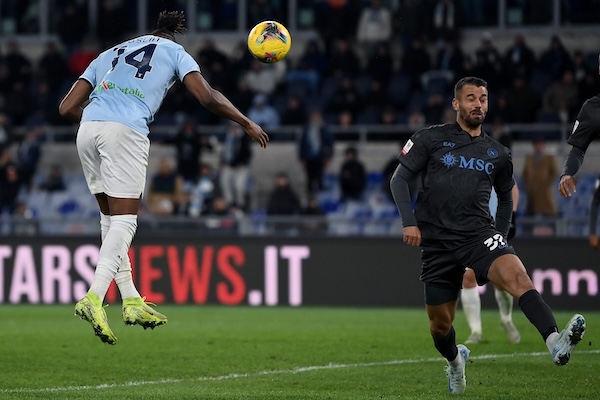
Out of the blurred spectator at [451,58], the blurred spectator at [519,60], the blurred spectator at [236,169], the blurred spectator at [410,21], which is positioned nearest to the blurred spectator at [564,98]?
the blurred spectator at [519,60]

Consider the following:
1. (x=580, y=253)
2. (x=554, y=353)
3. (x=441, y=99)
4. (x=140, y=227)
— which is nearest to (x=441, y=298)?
(x=554, y=353)

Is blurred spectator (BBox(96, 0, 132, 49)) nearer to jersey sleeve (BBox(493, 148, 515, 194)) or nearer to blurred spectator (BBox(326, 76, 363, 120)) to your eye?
blurred spectator (BBox(326, 76, 363, 120))

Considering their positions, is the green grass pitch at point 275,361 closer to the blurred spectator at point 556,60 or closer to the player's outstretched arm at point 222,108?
the player's outstretched arm at point 222,108

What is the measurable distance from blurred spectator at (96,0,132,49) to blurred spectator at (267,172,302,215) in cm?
747

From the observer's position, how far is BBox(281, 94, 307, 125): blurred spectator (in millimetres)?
21453

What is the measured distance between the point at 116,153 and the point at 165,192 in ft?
37.9

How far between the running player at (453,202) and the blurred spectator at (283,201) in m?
10.8

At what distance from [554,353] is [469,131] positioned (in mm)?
1782

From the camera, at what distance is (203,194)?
1942 centimetres

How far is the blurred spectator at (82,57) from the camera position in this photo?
80.6ft

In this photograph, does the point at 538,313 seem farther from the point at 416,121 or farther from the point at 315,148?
the point at 416,121

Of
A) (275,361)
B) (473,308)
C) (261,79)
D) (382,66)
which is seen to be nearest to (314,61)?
(261,79)

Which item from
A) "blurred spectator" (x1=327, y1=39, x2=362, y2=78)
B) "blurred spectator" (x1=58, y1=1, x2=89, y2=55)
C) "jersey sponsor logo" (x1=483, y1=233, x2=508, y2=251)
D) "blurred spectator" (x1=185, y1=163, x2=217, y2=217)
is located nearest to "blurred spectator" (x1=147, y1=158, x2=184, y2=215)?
"blurred spectator" (x1=185, y1=163, x2=217, y2=217)

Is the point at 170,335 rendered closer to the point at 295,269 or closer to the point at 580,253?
the point at 295,269
